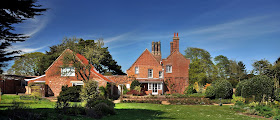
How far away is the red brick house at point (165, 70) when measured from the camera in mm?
46562

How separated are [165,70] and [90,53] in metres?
23.1

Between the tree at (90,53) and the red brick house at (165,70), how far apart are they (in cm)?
736

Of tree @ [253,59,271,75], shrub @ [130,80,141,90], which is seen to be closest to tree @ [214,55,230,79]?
tree @ [253,59,271,75]

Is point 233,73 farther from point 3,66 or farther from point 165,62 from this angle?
point 3,66

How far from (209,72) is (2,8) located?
52462 mm

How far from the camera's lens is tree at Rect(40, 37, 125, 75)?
90.4ft

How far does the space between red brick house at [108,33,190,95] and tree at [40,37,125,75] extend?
290 inches

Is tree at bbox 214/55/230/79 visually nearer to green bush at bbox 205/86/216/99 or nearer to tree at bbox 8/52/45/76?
green bush at bbox 205/86/216/99

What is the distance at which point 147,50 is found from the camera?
4712cm

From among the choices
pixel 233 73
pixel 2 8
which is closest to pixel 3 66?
pixel 2 8

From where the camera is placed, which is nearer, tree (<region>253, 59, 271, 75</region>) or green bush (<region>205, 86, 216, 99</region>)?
green bush (<region>205, 86, 216, 99</region>)

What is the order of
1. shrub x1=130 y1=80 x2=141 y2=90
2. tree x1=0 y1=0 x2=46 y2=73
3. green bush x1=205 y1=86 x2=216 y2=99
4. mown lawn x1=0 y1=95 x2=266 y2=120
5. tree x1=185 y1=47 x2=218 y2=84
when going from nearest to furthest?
tree x1=0 y1=0 x2=46 y2=73, mown lawn x1=0 y1=95 x2=266 y2=120, green bush x1=205 y1=86 x2=216 y2=99, shrub x1=130 y1=80 x2=141 y2=90, tree x1=185 y1=47 x2=218 y2=84

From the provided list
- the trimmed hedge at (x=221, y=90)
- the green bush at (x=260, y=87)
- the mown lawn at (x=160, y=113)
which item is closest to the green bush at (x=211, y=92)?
the trimmed hedge at (x=221, y=90)

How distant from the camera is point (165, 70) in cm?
4766
